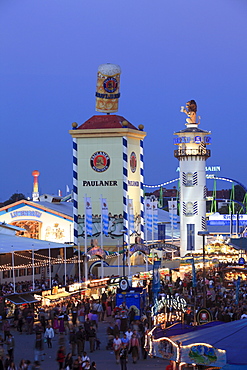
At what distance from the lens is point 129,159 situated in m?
59.0

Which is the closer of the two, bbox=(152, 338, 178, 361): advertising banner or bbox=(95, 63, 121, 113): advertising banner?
bbox=(152, 338, 178, 361): advertising banner

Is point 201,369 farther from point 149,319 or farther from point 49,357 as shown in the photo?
point 149,319

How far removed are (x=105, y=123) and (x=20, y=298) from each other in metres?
24.4

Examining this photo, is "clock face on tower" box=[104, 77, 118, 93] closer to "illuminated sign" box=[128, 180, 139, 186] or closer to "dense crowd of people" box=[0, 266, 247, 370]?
"illuminated sign" box=[128, 180, 139, 186]

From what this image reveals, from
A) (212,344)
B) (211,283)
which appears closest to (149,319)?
(212,344)

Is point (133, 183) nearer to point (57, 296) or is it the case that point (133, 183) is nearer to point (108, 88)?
point (108, 88)

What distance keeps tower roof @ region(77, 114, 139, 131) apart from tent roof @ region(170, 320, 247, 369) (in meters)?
37.5

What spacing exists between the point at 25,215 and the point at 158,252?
9456mm

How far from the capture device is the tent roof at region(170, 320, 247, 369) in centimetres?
1916

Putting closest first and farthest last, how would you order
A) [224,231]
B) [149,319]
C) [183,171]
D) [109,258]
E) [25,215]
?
1. [149,319]
2. [109,258]
3. [25,215]
4. [183,171]
5. [224,231]

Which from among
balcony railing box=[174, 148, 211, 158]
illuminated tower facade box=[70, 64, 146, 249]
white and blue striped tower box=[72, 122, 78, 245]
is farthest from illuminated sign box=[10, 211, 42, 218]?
balcony railing box=[174, 148, 211, 158]

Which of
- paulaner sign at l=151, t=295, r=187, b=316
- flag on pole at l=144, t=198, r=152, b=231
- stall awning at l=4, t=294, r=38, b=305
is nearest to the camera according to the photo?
paulaner sign at l=151, t=295, r=187, b=316

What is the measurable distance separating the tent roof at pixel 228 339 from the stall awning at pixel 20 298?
15.2 m

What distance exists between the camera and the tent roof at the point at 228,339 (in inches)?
754
